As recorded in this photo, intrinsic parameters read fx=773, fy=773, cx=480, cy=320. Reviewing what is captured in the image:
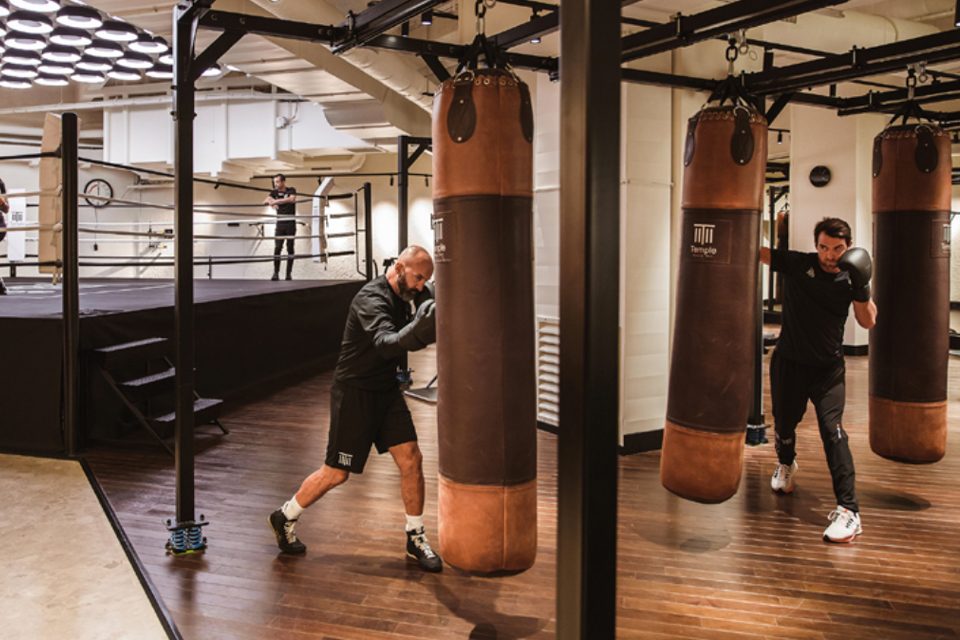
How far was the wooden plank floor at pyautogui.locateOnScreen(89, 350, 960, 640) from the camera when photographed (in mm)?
2691

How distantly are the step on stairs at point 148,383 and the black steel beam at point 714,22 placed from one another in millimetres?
3165

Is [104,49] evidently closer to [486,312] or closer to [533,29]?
[533,29]

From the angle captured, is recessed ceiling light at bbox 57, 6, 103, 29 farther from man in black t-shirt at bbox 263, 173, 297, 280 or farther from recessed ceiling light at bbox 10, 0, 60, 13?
man in black t-shirt at bbox 263, 173, 297, 280

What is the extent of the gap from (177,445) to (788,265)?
2.94 m

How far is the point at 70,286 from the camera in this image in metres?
4.62

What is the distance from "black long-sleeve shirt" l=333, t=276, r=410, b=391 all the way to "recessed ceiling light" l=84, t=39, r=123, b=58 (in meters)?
6.68

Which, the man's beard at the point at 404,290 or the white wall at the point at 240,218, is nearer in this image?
the man's beard at the point at 404,290

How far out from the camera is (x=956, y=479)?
4434 millimetres

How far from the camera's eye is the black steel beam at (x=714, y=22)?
2.65 meters

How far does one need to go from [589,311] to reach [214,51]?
254 centimetres

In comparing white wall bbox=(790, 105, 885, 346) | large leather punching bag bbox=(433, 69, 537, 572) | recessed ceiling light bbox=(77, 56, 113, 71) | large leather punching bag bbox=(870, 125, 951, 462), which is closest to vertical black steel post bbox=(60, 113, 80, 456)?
large leather punching bag bbox=(433, 69, 537, 572)

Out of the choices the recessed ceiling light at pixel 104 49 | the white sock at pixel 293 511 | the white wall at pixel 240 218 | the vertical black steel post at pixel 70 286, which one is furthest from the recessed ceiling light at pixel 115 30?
the white wall at pixel 240 218

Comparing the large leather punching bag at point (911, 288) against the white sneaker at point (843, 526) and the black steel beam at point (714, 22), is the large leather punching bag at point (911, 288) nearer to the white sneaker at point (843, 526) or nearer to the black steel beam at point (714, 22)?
the white sneaker at point (843, 526)

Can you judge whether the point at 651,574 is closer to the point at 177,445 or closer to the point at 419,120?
the point at 177,445
